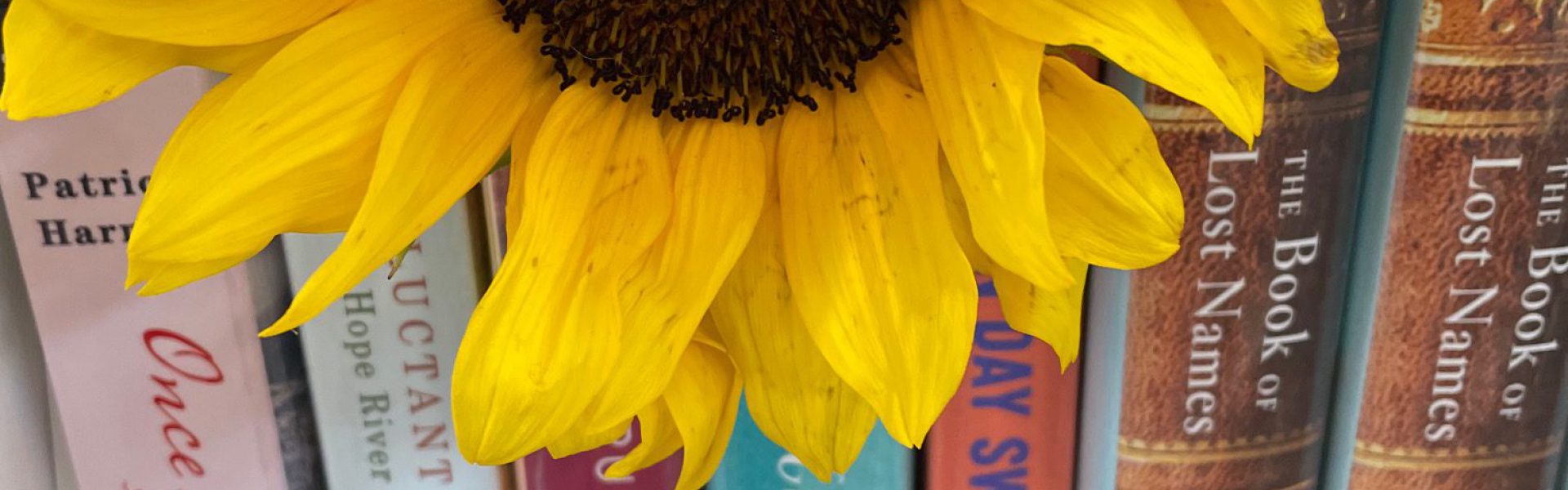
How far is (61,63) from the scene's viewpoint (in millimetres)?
233

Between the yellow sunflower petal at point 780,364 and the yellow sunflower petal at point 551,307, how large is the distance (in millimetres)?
24

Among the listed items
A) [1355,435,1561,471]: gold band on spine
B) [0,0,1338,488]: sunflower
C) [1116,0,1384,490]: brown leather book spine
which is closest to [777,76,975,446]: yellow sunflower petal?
[0,0,1338,488]: sunflower

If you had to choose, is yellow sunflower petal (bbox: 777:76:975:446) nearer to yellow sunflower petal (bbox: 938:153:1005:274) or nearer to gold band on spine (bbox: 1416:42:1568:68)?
yellow sunflower petal (bbox: 938:153:1005:274)

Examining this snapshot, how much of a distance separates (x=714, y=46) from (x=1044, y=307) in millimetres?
95

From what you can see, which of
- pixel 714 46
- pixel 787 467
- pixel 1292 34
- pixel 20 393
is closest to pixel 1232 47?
pixel 1292 34

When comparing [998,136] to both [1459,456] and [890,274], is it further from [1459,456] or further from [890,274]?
[1459,456]

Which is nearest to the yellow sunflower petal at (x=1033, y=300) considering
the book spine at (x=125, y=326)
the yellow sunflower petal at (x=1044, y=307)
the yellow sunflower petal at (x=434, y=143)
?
the yellow sunflower petal at (x=1044, y=307)

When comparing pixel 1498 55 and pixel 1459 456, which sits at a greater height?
pixel 1498 55

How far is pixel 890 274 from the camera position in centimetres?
25

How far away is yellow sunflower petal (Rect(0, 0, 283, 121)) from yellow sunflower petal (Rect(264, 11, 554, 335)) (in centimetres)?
5

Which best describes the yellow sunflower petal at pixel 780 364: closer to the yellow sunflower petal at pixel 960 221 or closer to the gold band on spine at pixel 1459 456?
the yellow sunflower petal at pixel 960 221

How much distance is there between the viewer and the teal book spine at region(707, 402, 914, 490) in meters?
0.38

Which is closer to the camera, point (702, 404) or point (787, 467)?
point (702, 404)

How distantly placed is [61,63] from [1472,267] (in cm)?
37
